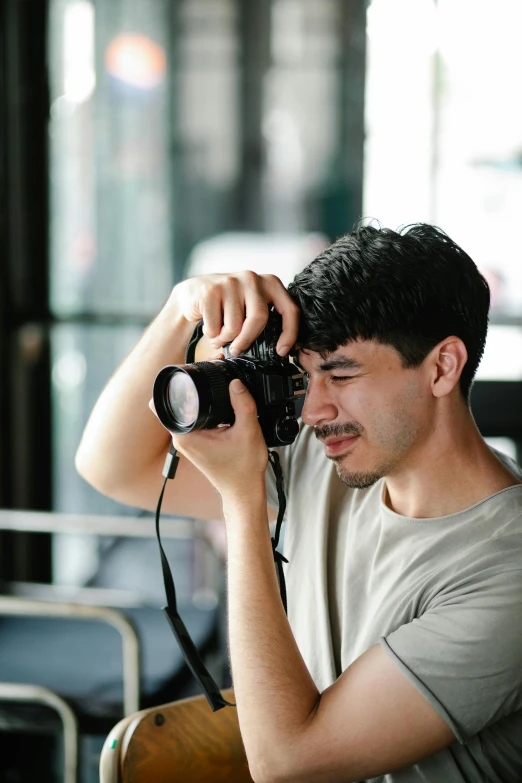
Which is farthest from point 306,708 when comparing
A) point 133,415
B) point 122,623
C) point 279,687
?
point 122,623

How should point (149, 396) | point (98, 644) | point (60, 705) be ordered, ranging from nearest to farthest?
point (149, 396) → point (60, 705) → point (98, 644)

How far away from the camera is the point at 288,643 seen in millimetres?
1109

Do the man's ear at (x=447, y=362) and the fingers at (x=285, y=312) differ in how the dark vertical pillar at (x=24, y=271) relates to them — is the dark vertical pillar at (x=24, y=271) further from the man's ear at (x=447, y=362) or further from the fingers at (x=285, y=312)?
the man's ear at (x=447, y=362)

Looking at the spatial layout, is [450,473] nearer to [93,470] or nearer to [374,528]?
[374,528]

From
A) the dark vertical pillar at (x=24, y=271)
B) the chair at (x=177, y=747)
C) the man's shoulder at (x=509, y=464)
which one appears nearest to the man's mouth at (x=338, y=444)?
the man's shoulder at (x=509, y=464)

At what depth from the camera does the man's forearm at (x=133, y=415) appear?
1.41m

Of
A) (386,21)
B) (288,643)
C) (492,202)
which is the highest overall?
(386,21)

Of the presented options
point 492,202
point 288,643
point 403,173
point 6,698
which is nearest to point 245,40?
point 403,173

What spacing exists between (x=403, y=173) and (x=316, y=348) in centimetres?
177

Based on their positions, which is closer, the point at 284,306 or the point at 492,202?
the point at 284,306

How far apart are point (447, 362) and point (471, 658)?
39 centimetres

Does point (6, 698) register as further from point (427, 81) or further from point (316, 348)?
point (427, 81)

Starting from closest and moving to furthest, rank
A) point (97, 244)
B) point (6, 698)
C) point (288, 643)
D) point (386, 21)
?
point (288, 643) → point (6, 698) → point (386, 21) → point (97, 244)

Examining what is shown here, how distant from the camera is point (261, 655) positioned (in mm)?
1094
